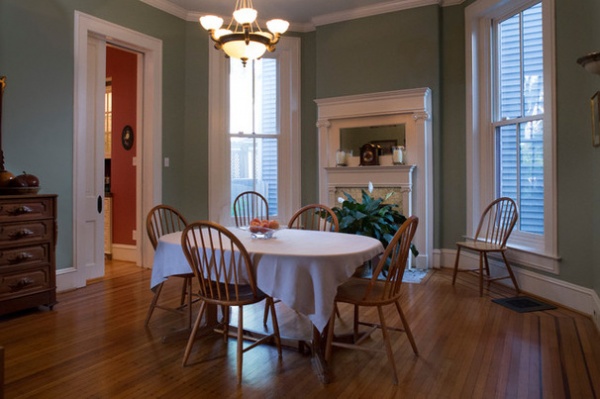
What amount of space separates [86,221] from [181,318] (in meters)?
1.77

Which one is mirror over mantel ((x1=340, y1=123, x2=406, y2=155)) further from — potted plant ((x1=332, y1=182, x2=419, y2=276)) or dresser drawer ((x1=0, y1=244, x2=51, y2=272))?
dresser drawer ((x1=0, y1=244, x2=51, y2=272))

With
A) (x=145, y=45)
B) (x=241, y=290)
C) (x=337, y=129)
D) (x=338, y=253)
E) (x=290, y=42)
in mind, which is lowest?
(x=241, y=290)

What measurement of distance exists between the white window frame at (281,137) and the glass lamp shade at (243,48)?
226cm

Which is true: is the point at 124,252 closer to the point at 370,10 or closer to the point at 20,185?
the point at 20,185

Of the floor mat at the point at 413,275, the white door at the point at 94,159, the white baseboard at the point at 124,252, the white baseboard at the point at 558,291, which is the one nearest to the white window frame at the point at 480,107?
the white baseboard at the point at 558,291

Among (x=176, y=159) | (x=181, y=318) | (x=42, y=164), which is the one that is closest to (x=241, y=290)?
(x=181, y=318)

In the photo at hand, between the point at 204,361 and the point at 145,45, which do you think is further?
the point at 145,45

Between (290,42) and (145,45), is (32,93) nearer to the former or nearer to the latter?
(145,45)

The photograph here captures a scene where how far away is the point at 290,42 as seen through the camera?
546cm

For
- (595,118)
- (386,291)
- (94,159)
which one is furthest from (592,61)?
(94,159)

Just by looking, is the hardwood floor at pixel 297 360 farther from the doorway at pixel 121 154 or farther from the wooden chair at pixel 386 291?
the doorway at pixel 121 154

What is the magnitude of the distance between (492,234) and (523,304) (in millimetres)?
799

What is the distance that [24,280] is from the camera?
10.1 ft

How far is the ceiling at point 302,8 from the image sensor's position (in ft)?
15.7
